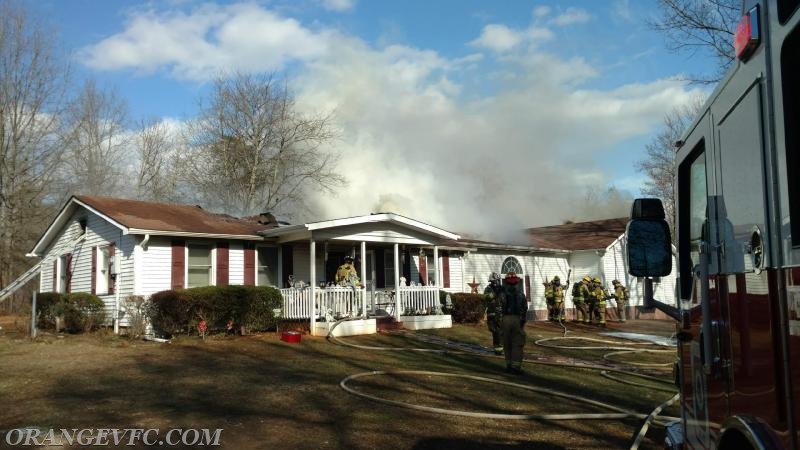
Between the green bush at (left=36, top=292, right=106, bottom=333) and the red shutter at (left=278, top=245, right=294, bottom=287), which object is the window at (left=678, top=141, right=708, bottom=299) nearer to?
the red shutter at (left=278, top=245, right=294, bottom=287)

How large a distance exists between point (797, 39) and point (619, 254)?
27822mm

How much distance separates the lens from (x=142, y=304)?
1452 cm

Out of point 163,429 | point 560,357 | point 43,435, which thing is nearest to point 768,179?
point 163,429

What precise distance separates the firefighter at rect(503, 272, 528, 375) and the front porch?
6163 mm

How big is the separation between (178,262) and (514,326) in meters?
9.46

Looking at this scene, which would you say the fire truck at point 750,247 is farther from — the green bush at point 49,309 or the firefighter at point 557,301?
the firefighter at point 557,301

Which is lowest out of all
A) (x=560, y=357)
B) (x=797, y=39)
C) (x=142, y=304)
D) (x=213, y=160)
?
(x=560, y=357)

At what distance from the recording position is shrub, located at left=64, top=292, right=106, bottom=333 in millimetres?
15805

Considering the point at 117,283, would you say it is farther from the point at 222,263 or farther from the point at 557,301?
the point at 557,301

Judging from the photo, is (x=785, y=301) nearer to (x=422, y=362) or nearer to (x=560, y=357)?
(x=422, y=362)

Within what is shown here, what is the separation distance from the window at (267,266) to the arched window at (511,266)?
9.68 m

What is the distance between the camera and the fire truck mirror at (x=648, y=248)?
116 inches

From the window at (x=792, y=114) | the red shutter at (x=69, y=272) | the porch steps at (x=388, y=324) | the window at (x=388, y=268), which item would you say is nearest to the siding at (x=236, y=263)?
the porch steps at (x=388, y=324)

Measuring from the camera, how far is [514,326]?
995 centimetres
